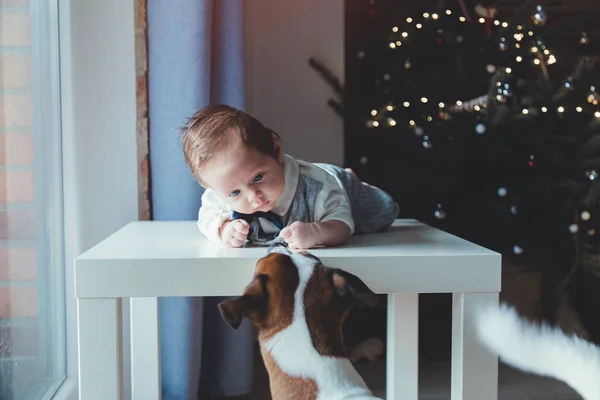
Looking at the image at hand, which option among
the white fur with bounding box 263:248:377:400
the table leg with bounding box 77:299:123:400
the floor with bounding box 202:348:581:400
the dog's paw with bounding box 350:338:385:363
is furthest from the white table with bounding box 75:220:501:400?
the dog's paw with bounding box 350:338:385:363

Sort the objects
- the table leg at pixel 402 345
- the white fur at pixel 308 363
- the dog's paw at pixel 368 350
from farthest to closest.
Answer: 1. the dog's paw at pixel 368 350
2. the table leg at pixel 402 345
3. the white fur at pixel 308 363

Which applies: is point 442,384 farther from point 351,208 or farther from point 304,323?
point 304,323

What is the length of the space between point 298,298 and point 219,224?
0.29 m

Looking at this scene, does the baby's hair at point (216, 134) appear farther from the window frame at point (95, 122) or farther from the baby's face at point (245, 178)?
the window frame at point (95, 122)

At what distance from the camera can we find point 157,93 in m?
1.32

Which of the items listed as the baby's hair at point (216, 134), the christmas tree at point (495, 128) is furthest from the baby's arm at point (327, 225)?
the christmas tree at point (495, 128)

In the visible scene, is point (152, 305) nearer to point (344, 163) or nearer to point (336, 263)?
point (336, 263)

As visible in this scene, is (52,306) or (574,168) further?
(574,168)

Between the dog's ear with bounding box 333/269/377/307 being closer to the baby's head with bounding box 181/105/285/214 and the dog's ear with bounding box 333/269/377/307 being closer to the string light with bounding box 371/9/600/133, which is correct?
Result: the baby's head with bounding box 181/105/285/214

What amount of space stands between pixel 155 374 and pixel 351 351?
0.58 m

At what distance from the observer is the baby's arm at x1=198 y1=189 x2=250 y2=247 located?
1.02 meters

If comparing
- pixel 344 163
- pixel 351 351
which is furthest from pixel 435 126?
pixel 351 351

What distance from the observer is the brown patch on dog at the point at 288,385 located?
31.5 inches

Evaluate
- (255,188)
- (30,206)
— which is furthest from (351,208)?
(30,206)
